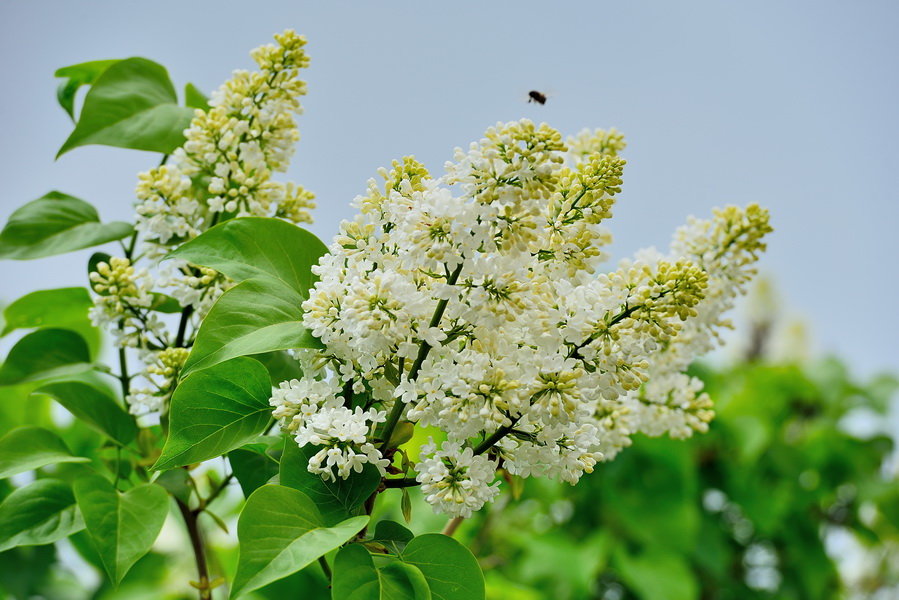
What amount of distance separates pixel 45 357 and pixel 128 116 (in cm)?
22

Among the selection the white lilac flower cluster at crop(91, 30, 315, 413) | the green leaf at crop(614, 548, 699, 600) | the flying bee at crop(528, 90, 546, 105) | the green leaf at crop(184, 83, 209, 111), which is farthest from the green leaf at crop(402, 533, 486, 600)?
the green leaf at crop(614, 548, 699, 600)

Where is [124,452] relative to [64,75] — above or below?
below

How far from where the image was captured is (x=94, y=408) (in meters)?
0.62

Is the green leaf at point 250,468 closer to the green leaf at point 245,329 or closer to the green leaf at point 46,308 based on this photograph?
the green leaf at point 245,329

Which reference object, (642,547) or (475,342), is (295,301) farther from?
→ (642,547)

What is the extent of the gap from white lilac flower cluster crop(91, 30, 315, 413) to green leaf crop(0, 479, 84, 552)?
3.4 inches

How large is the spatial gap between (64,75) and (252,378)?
0.41 metres

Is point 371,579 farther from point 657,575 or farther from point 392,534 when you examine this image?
point 657,575

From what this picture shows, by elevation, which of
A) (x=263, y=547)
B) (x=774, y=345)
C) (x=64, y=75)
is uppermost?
(x=774, y=345)

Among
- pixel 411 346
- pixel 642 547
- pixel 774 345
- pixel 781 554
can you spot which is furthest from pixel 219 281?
pixel 774 345

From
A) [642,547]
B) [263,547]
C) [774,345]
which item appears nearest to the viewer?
[263,547]

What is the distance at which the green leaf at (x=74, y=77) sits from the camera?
711 millimetres

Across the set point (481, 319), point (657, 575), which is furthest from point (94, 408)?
point (657, 575)

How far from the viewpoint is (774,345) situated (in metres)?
4.26
